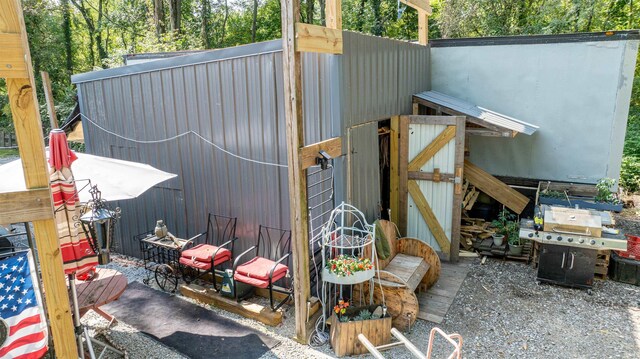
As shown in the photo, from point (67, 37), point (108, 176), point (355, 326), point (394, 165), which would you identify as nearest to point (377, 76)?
point (394, 165)

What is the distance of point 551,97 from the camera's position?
7.80m

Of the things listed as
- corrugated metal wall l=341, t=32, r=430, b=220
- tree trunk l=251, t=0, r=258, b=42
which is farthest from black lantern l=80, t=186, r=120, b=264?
tree trunk l=251, t=0, r=258, b=42

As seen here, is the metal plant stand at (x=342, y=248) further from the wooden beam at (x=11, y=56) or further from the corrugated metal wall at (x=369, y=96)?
the wooden beam at (x=11, y=56)

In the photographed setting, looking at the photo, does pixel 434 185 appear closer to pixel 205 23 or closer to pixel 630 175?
pixel 630 175

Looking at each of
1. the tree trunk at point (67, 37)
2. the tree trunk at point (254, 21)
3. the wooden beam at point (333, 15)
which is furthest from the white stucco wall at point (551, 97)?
the tree trunk at point (67, 37)

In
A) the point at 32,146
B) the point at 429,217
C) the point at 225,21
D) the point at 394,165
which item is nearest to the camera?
the point at 32,146

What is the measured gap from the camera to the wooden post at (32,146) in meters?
2.49

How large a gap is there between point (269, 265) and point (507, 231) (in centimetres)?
444

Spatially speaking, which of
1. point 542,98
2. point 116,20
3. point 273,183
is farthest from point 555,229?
point 116,20

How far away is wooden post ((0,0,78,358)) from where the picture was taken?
8.18 ft

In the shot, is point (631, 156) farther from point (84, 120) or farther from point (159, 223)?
point (84, 120)

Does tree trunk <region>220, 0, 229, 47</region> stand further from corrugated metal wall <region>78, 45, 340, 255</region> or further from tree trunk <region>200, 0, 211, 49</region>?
corrugated metal wall <region>78, 45, 340, 255</region>

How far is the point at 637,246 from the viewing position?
6.48 m

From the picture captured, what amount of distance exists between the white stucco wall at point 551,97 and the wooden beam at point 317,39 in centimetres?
442
